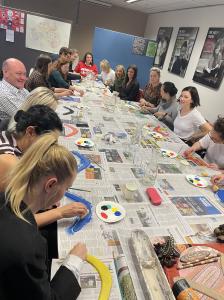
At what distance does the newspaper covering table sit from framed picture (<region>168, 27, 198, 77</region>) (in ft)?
10.6

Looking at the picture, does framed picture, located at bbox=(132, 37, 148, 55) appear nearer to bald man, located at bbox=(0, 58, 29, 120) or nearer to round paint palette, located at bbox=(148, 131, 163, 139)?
round paint palette, located at bbox=(148, 131, 163, 139)

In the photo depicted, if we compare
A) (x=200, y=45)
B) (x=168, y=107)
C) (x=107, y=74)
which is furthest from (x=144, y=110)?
(x=200, y=45)

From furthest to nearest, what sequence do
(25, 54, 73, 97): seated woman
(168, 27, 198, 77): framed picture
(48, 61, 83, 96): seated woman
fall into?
1. (168, 27, 198, 77): framed picture
2. (48, 61, 83, 96): seated woman
3. (25, 54, 73, 97): seated woman

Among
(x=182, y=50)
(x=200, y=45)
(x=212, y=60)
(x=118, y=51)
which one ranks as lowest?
(x=118, y=51)

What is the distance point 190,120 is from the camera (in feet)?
8.87

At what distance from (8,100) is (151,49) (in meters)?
4.91

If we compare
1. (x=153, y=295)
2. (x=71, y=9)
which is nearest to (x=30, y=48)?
(x=71, y=9)

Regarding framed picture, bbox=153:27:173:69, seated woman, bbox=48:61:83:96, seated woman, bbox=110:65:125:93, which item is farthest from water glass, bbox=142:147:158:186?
framed picture, bbox=153:27:173:69

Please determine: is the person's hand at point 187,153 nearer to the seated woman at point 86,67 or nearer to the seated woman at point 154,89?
the seated woman at point 154,89

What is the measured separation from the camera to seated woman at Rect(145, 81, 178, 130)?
311cm

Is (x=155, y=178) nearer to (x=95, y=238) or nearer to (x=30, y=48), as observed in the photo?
(x=95, y=238)

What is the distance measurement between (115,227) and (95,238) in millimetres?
120

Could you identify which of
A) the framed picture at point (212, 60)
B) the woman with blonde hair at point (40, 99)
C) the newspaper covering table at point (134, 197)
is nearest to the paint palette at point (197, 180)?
the newspaper covering table at point (134, 197)

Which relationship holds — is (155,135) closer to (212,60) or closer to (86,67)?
(212,60)
